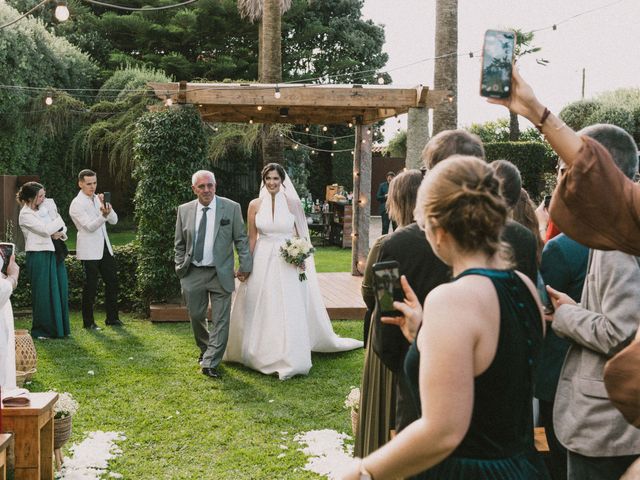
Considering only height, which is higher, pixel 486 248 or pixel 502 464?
pixel 486 248

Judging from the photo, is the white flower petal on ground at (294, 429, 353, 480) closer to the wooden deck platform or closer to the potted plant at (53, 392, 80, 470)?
the potted plant at (53, 392, 80, 470)

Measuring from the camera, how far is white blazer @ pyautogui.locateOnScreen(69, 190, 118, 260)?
348 inches

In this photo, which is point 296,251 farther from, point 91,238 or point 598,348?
point 598,348

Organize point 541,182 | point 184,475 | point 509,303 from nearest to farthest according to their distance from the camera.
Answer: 1. point 509,303
2. point 184,475
3. point 541,182

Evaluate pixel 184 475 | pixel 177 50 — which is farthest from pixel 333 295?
pixel 177 50

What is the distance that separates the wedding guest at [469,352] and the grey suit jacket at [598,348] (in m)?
0.53

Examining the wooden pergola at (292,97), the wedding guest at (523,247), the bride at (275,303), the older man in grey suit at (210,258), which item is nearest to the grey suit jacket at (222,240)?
the older man in grey suit at (210,258)

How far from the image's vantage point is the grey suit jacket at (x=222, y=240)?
22.9ft

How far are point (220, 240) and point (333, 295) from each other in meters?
3.94

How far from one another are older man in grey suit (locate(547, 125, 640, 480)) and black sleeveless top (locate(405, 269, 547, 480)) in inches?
22.5

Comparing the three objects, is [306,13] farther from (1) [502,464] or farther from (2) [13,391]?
(1) [502,464]

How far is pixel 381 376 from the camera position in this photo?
11.1ft

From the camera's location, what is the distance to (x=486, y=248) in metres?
1.85

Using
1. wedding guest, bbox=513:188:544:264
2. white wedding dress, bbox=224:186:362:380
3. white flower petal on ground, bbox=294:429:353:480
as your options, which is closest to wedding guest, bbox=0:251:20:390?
white flower petal on ground, bbox=294:429:353:480
